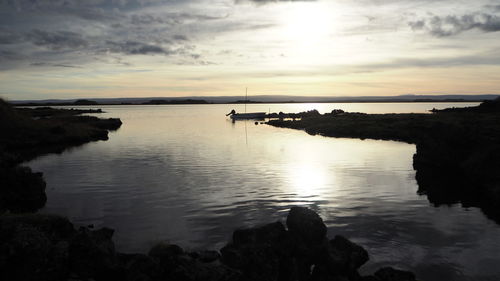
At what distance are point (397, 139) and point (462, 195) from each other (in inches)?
1871

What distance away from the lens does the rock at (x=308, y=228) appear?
696 inches

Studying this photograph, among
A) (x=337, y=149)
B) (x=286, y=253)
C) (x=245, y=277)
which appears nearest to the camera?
(x=245, y=277)

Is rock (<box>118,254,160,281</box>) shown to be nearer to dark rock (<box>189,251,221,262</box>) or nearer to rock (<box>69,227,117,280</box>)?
rock (<box>69,227,117,280</box>)

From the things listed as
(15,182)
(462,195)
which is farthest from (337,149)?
(15,182)

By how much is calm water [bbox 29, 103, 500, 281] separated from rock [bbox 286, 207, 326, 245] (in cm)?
298

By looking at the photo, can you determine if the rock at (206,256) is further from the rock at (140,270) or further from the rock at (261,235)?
the rock at (140,270)

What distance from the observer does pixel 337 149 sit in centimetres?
6538

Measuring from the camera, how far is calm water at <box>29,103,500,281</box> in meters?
20.4

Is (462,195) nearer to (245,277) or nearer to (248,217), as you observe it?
(248,217)

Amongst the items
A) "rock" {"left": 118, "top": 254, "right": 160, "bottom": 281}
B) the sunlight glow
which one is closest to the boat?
the sunlight glow

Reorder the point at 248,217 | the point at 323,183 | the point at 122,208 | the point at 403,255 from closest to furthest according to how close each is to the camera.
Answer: the point at 403,255 → the point at 248,217 → the point at 122,208 → the point at 323,183

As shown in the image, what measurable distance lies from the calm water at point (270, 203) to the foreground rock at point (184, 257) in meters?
2.54

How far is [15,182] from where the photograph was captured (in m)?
29.1

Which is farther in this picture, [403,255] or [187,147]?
[187,147]
